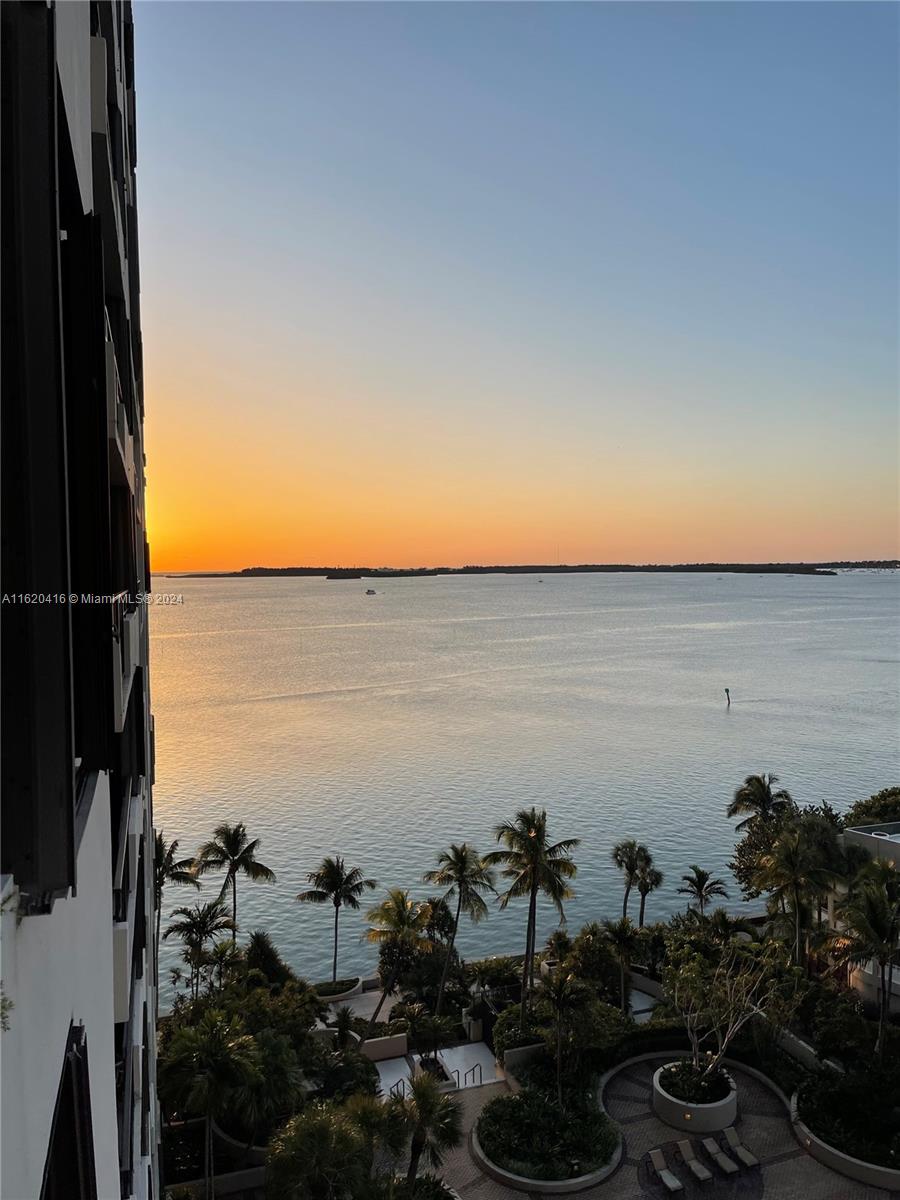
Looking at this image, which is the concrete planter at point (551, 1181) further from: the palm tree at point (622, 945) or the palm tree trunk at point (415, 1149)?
the palm tree at point (622, 945)

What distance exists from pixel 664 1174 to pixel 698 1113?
3314mm

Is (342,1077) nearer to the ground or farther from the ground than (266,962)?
farther from the ground

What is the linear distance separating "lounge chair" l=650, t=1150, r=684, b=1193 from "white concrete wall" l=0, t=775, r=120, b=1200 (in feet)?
77.9

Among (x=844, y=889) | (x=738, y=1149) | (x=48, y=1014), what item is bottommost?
(x=738, y=1149)

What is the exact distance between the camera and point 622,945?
40.0 metres

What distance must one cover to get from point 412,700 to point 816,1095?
88216mm

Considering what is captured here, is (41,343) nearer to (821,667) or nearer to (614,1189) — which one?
(614,1189)

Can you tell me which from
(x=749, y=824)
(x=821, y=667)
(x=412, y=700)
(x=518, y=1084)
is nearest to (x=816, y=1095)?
(x=518, y=1084)

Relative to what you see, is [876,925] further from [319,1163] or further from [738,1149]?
[319,1163]

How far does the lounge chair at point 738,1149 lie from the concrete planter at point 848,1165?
186 centimetres

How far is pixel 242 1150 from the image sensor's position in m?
27.3

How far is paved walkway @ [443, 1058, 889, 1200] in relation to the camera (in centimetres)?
2512

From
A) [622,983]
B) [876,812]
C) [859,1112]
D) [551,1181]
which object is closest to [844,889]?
[622,983]

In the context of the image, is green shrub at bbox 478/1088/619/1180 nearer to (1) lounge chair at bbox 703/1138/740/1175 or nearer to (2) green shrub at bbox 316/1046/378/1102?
(1) lounge chair at bbox 703/1138/740/1175
